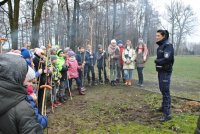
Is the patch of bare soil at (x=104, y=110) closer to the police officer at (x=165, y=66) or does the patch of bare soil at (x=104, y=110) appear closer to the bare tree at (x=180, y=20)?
the police officer at (x=165, y=66)

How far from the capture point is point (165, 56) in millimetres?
6469

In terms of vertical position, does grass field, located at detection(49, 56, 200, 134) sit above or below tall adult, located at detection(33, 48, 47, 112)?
below

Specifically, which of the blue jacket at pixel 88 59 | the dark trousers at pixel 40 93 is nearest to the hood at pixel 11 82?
the dark trousers at pixel 40 93

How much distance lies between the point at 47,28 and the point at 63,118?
94.8 feet

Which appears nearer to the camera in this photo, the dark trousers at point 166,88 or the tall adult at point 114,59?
the dark trousers at point 166,88

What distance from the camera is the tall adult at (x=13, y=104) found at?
7.39ft

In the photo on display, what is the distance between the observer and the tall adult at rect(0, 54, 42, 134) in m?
2.25

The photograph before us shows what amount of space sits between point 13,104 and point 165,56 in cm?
479

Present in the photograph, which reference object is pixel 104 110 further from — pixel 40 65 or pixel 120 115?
pixel 40 65

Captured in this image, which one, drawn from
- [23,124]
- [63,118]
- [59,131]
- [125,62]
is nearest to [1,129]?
[23,124]

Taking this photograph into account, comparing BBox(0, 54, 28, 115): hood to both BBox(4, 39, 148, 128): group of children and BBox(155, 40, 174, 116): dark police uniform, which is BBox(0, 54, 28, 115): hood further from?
BBox(155, 40, 174, 116): dark police uniform

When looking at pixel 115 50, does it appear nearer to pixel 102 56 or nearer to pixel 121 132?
pixel 102 56

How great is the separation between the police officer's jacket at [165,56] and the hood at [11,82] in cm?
466

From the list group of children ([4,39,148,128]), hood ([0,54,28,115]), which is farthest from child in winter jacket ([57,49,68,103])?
hood ([0,54,28,115])
